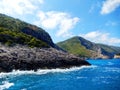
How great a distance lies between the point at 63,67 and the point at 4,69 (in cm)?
3255

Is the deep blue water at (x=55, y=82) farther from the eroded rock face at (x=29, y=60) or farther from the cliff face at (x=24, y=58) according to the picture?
the cliff face at (x=24, y=58)

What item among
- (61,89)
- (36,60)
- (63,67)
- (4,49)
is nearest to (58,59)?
(63,67)

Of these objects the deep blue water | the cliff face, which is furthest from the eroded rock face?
the deep blue water

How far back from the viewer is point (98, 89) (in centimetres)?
5566

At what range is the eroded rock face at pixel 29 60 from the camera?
93500mm

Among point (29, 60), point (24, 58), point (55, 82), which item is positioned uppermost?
point (24, 58)

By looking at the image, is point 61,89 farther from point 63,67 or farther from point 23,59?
point 63,67

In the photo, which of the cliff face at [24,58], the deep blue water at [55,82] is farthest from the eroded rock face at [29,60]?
the deep blue water at [55,82]

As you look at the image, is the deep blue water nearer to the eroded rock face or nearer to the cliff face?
the eroded rock face

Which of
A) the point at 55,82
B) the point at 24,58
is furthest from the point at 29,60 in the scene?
the point at 55,82

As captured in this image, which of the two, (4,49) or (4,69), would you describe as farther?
(4,49)

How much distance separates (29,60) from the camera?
10119 centimetres

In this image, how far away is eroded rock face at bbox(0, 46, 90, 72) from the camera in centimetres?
9350

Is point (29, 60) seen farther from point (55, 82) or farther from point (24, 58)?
point (55, 82)
